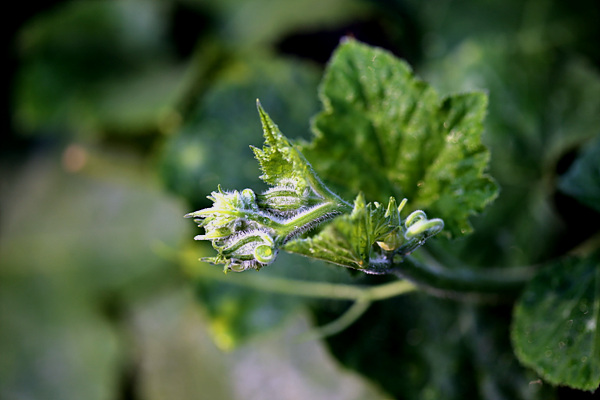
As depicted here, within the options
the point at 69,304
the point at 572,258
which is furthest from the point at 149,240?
the point at 572,258

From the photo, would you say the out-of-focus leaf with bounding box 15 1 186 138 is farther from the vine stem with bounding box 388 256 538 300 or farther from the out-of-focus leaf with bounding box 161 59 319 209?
the vine stem with bounding box 388 256 538 300

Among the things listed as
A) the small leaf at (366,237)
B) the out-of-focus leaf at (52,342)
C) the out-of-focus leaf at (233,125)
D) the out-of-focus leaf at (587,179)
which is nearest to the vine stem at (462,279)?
the small leaf at (366,237)

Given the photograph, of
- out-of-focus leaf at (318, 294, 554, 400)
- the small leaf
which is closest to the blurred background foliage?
out-of-focus leaf at (318, 294, 554, 400)

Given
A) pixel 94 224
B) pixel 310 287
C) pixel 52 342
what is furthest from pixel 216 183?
pixel 52 342

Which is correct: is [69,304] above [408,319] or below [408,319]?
below

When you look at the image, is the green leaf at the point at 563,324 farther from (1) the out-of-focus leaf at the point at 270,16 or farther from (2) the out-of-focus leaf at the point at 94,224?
(2) the out-of-focus leaf at the point at 94,224

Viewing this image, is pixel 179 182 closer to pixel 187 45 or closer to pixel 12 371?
pixel 187 45

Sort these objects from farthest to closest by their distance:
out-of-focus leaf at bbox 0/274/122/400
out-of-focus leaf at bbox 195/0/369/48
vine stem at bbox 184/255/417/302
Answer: out-of-focus leaf at bbox 0/274/122/400 < out-of-focus leaf at bbox 195/0/369/48 < vine stem at bbox 184/255/417/302
